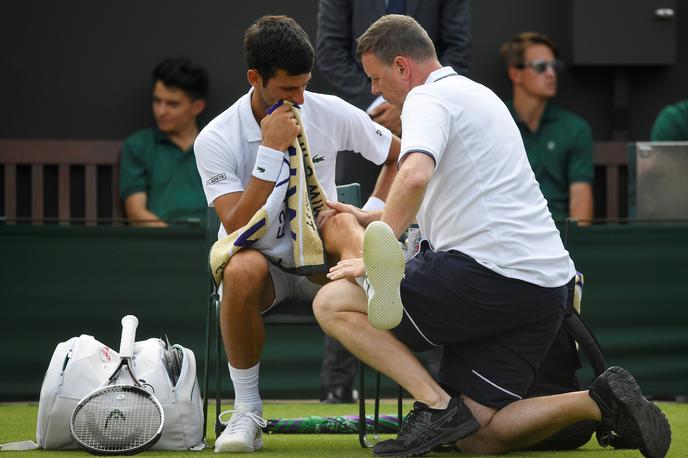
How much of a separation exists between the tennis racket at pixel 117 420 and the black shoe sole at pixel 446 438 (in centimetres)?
79

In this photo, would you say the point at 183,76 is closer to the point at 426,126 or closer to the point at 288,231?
the point at 288,231

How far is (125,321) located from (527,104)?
3.75 m

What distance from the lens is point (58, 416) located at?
413cm

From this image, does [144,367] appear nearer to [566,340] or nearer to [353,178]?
[566,340]

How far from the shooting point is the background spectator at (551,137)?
7340 millimetres

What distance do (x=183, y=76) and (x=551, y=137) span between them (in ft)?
6.90

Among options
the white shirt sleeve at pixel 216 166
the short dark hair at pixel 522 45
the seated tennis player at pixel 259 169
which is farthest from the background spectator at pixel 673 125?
the white shirt sleeve at pixel 216 166

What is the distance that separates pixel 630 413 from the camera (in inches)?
147

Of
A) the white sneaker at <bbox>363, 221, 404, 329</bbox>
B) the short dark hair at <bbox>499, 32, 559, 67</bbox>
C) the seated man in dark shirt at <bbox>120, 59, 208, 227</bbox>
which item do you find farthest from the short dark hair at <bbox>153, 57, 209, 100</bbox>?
the white sneaker at <bbox>363, 221, 404, 329</bbox>

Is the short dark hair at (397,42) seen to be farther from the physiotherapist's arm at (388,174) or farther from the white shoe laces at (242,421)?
the white shoe laces at (242,421)

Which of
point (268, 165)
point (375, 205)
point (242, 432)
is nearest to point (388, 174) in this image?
point (375, 205)

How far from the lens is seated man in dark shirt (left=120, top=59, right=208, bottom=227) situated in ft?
24.2

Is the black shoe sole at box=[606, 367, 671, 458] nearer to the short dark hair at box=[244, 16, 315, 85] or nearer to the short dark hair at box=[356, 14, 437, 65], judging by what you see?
the short dark hair at box=[356, 14, 437, 65]

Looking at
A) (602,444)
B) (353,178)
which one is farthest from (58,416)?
(353,178)
